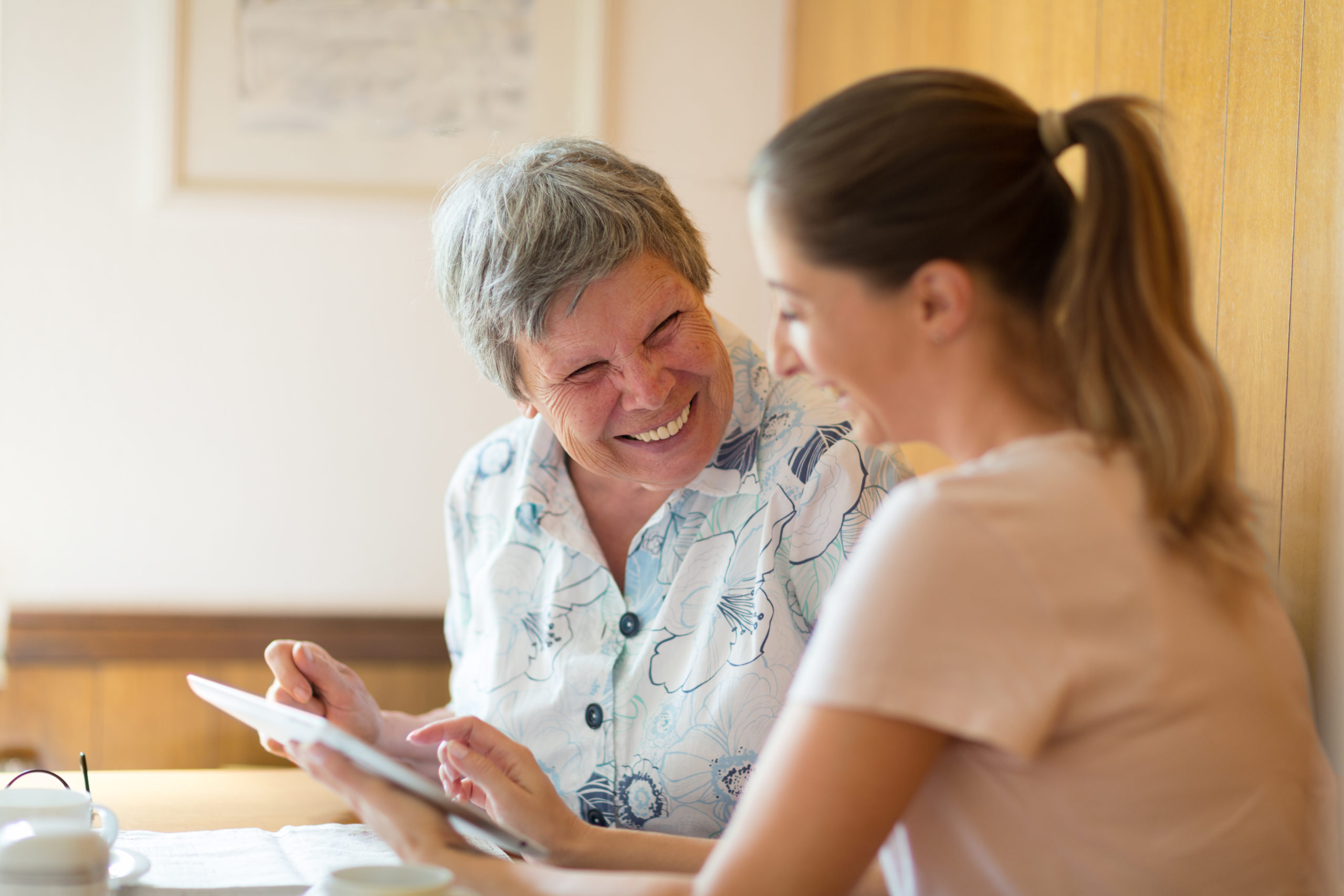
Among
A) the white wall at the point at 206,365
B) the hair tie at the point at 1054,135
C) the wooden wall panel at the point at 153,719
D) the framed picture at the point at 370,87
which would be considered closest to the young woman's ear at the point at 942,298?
the hair tie at the point at 1054,135

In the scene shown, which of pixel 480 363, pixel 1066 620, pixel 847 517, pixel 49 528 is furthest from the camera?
pixel 49 528

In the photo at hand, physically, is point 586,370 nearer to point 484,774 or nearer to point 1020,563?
point 484,774

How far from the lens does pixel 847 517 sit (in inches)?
52.6

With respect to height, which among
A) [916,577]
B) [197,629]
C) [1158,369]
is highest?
[1158,369]

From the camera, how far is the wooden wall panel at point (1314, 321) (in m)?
0.97

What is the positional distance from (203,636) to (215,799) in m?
1.12

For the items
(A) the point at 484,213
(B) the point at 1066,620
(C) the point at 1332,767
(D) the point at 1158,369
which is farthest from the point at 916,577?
(A) the point at 484,213

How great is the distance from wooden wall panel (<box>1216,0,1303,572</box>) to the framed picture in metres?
1.67

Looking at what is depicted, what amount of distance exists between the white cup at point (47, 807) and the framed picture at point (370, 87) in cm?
167

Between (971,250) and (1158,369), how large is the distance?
0.15m

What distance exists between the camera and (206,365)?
2465 mm

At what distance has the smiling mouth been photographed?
4.58 feet

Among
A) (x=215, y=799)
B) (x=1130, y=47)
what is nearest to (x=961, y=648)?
(x=1130, y=47)

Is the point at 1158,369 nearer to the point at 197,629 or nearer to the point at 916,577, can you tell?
the point at 916,577
